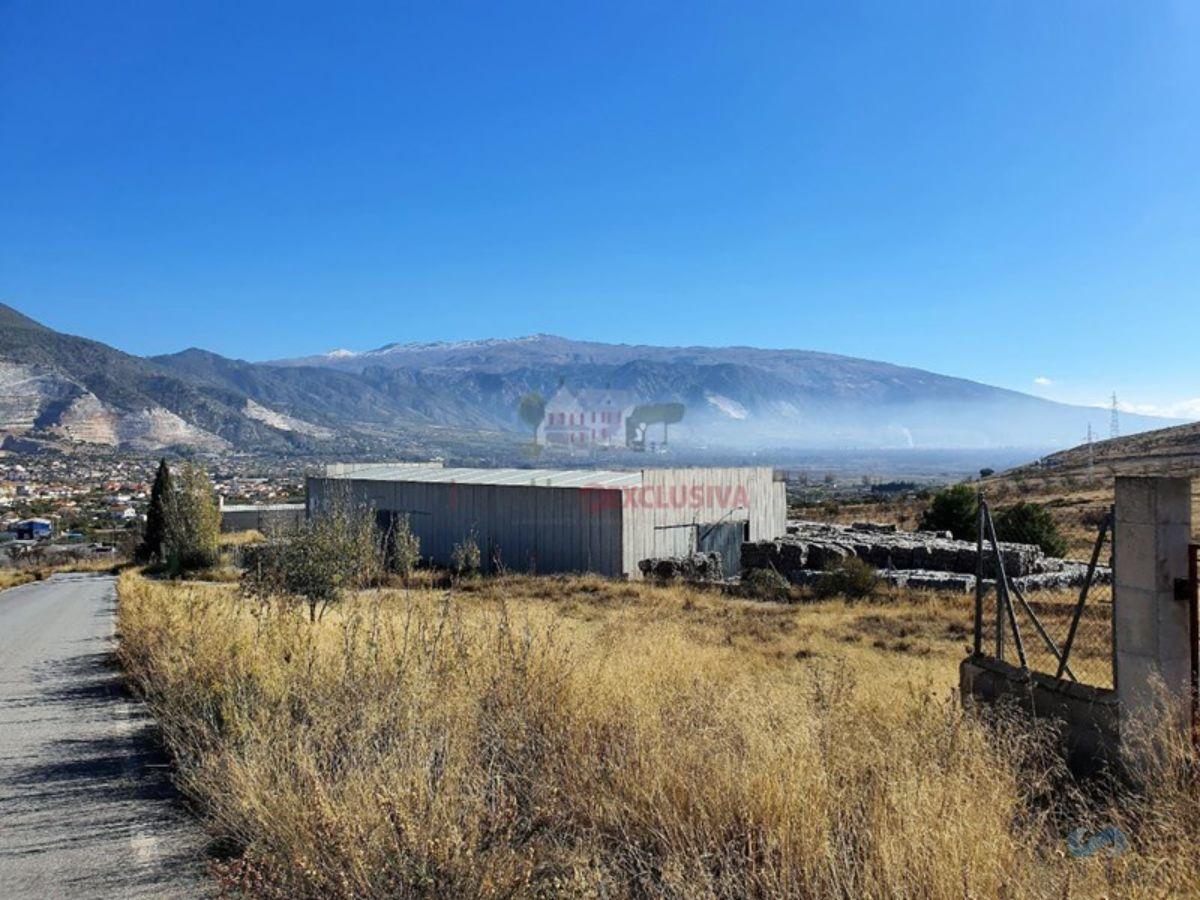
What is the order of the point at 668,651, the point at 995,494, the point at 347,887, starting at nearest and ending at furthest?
the point at 347,887 → the point at 668,651 → the point at 995,494

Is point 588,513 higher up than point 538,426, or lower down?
lower down

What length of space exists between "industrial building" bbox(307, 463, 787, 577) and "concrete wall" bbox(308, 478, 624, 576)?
0.04 m

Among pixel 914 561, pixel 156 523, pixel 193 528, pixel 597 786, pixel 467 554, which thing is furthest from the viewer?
pixel 156 523

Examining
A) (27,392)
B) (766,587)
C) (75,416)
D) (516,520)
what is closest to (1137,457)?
(516,520)

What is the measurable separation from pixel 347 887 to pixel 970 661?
23.3 feet

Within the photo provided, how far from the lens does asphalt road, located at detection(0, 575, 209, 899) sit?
14.6 feet

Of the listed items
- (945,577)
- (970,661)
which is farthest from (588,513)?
→ (970,661)

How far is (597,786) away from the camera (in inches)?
192

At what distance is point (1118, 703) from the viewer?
21.1 feet

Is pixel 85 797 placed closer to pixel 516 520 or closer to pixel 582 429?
pixel 516 520

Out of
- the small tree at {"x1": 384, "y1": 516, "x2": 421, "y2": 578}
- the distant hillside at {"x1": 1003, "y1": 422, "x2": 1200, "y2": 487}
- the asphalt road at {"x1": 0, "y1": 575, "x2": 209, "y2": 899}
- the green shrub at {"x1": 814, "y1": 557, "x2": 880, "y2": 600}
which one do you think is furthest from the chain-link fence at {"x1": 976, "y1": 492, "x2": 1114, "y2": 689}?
the distant hillside at {"x1": 1003, "y1": 422, "x2": 1200, "y2": 487}

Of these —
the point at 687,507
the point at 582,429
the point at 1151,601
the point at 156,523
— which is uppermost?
the point at 582,429

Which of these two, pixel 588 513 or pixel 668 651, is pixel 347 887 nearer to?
pixel 668 651

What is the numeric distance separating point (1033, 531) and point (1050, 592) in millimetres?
9310
